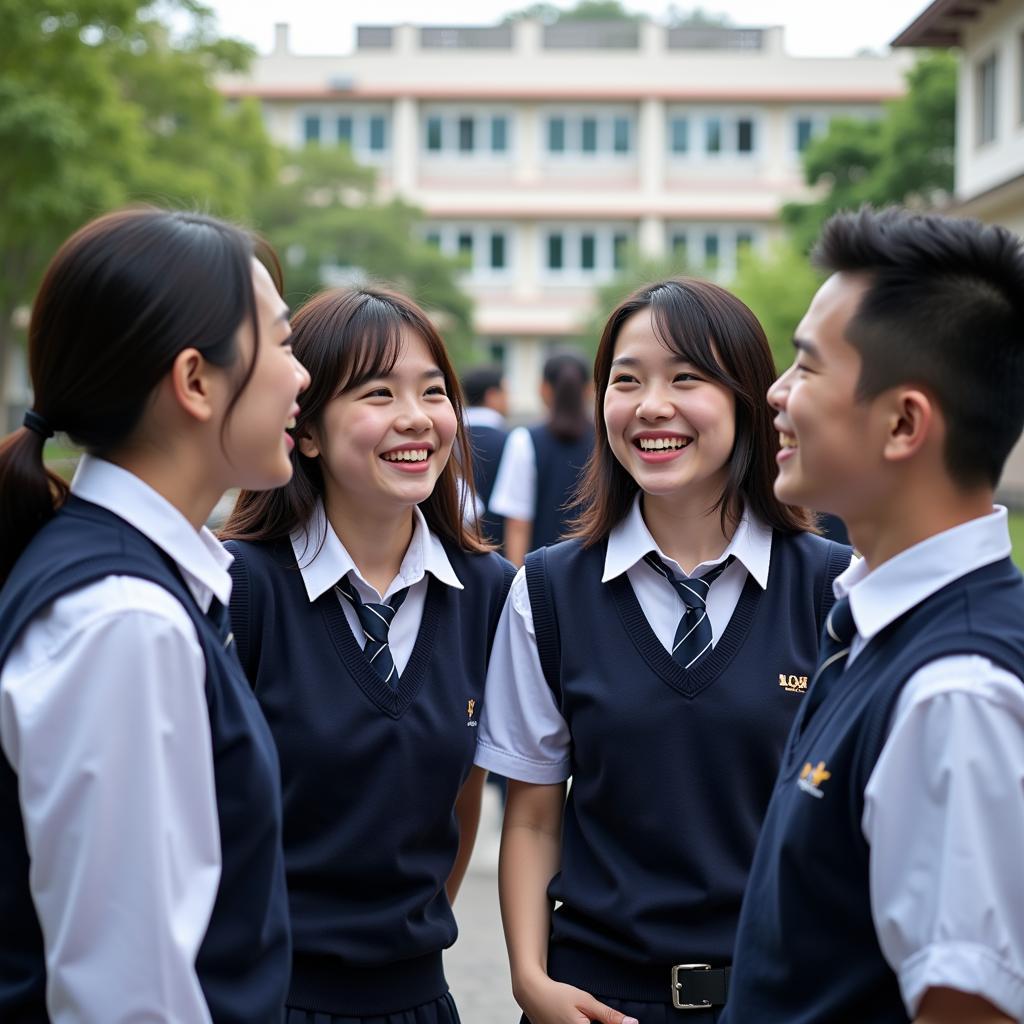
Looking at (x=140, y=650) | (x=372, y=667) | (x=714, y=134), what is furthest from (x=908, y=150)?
(x=140, y=650)

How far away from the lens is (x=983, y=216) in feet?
68.9

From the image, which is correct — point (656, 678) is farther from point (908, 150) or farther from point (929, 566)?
point (908, 150)

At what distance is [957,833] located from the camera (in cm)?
158

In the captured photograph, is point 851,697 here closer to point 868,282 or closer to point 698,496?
point 868,282

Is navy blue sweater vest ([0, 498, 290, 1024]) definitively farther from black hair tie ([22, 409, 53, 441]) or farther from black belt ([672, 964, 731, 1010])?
black belt ([672, 964, 731, 1010])

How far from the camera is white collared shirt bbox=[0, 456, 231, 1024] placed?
1.60 metres

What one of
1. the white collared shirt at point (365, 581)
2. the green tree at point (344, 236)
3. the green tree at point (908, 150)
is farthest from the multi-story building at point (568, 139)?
the white collared shirt at point (365, 581)

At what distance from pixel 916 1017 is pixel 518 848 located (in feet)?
3.44

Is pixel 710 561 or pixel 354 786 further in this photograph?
pixel 710 561

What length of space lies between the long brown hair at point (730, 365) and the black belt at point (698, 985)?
758 millimetres

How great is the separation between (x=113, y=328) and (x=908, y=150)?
2470 cm

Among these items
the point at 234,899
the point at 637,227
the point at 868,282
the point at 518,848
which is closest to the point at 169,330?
the point at 234,899

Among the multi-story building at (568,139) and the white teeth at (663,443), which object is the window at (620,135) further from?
the white teeth at (663,443)

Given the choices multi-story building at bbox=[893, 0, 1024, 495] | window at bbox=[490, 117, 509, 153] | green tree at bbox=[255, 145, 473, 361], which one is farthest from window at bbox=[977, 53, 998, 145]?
window at bbox=[490, 117, 509, 153]
